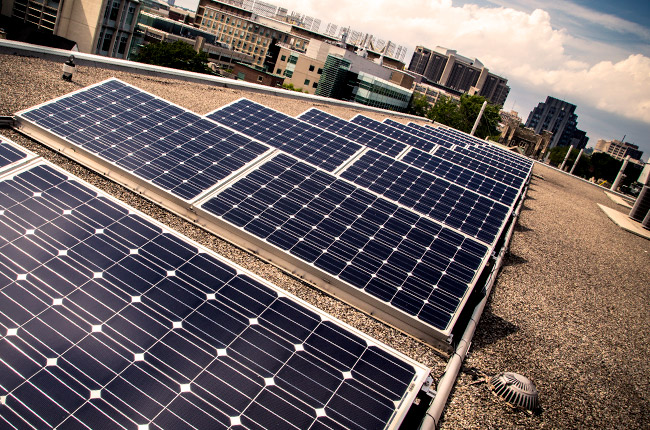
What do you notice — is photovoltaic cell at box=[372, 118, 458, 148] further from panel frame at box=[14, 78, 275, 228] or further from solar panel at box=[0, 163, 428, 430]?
solar panel at box=[0, 163, 428, 430]

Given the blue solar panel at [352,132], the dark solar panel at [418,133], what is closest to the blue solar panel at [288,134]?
the blue solar panel at [352,132]

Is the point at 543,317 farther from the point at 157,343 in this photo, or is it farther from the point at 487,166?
the point at 487,166

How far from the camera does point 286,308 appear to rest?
7840 mm

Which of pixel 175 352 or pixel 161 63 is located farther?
pixel 161 63

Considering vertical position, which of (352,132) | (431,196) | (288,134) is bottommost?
(431,196)

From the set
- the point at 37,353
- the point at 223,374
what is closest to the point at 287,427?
the point at 223,374

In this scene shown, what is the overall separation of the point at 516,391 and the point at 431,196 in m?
8.04

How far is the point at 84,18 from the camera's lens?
5709 cm

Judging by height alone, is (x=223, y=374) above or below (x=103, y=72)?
below

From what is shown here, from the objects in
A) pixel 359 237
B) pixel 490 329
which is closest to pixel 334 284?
pixel 359 237

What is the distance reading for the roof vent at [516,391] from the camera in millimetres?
8961

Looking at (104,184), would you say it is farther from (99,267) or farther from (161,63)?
(161,63)

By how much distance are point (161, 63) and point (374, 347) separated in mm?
80706

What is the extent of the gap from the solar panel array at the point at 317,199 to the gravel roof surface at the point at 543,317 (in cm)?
69
